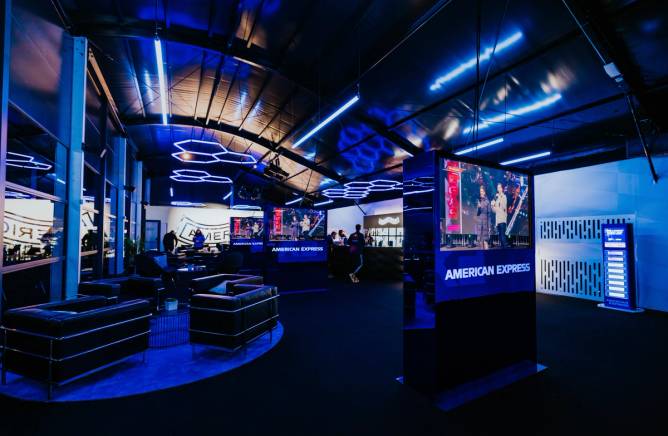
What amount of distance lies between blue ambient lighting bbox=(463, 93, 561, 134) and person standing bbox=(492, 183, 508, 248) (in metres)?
4.83

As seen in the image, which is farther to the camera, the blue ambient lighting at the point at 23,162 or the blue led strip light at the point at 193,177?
the blue led strip light at the point at 193,177

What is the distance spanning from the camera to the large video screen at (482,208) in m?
2.76

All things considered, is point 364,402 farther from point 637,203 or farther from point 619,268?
point 637,203

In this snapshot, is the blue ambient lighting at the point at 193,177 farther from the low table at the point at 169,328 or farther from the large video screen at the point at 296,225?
the low table at the point at 169,328

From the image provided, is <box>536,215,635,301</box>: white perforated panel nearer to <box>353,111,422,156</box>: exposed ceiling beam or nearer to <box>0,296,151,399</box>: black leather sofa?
<box>353,111,422,156</box>: exposed ceiling beam

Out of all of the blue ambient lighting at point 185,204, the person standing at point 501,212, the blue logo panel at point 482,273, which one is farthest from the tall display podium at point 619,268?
the blue ambient lighting at point 185,204

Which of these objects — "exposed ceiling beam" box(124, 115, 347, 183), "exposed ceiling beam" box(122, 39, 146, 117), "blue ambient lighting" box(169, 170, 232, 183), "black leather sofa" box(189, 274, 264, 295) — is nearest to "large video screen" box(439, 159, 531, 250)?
"black leather sofa" box(189, 274, 264, 295)

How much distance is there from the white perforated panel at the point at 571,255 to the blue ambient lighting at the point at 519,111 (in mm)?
2807

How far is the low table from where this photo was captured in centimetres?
402

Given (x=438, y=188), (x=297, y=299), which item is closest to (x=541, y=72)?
(x=438, y=188)

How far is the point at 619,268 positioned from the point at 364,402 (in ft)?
21.7

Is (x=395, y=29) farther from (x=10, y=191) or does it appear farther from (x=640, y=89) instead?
(x=10, y=191)

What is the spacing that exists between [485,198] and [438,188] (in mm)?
726

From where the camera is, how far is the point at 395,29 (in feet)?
19.6
